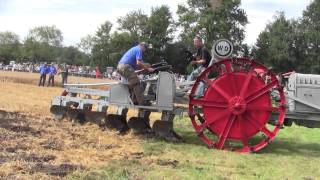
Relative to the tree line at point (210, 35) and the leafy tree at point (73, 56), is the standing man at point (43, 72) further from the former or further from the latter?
the leafy tree at point (73, 56)

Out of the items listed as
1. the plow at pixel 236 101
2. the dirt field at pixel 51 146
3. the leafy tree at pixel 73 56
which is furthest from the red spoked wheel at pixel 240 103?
the leafy tree at pixel 73 56

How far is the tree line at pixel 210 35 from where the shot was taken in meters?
75.1

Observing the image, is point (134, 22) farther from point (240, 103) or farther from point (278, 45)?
point (240, 103)

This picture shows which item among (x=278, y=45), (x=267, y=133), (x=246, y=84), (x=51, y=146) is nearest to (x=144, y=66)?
(x=246, y=84)

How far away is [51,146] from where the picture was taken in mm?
10398

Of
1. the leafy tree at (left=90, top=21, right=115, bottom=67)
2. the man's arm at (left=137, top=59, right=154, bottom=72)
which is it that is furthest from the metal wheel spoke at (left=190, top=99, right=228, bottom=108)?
the leafy tree at (left=90, top=21, right=115, bottom=67)

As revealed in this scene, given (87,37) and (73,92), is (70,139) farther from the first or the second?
(87,37)

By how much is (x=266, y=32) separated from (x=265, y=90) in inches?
2729

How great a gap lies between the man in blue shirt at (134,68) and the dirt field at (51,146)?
39.4 inches

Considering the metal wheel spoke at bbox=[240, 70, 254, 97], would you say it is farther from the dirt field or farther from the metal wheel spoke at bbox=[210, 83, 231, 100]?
the dirt field

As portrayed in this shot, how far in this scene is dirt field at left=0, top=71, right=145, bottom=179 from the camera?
8305 millimetres

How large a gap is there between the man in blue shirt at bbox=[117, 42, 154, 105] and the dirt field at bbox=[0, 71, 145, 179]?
3.28 ft

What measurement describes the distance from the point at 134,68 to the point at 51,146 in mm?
3433

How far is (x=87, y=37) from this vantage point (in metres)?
124
